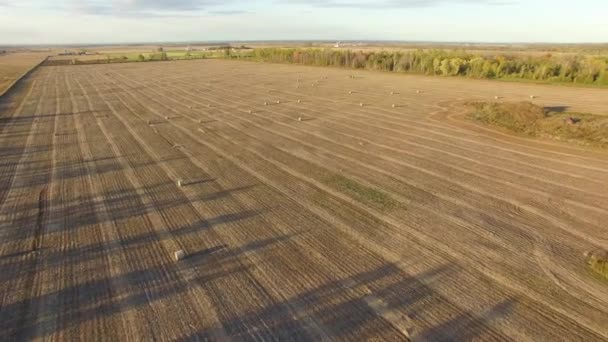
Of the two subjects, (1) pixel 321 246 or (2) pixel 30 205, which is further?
(2) pixel 30 205

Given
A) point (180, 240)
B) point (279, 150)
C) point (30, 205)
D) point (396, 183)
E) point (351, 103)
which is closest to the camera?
point (180, 240)

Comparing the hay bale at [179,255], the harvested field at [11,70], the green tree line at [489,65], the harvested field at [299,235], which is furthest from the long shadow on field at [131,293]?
the green tree line at [489,65]

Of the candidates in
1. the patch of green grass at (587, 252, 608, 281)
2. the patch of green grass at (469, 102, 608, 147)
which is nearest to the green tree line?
the patch of green grass at (469, 102, 608, 147)

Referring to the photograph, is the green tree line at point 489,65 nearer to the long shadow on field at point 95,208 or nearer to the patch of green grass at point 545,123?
the patch of green grass at point 545,123

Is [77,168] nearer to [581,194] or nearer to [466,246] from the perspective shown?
[466,246]

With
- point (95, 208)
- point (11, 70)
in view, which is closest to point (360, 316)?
point (95, 208)

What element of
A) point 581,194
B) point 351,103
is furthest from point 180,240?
point 351,103

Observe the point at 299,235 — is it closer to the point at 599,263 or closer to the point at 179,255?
the point at 179,255
